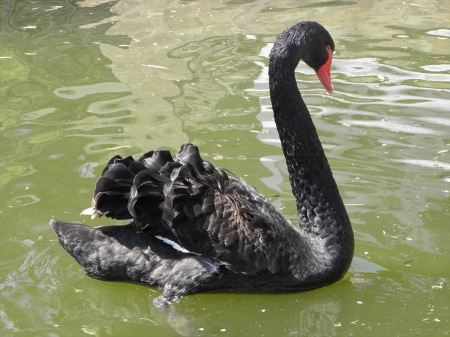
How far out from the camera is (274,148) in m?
5.62

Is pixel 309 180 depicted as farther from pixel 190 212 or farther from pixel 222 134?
pixel 222 134

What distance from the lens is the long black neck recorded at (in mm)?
4016

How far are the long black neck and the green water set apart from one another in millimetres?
215

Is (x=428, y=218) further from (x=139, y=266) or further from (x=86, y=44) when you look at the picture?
(x=86, y=44)

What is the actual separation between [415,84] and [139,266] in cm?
368

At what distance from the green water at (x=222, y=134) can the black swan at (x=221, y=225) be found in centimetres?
13

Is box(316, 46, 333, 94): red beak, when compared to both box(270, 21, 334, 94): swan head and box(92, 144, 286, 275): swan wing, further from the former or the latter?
box(92, 144, 286, 275): swan wing

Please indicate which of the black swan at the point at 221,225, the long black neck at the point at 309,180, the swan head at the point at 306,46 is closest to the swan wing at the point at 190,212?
the black swan at the point at 221,225

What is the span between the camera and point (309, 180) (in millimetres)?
4148

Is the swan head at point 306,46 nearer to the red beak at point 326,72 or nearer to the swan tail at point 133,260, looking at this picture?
the red beak at point 326,72

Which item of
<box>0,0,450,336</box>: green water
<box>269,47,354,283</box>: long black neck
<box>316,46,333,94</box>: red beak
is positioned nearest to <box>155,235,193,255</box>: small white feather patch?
<box>0,0,450,336</box>: green water

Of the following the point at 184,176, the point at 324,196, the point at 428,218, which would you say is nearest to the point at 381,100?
A: the point at 428,218

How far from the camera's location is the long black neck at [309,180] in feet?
13.2

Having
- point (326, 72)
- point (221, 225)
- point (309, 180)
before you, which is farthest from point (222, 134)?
point (221, 225)
